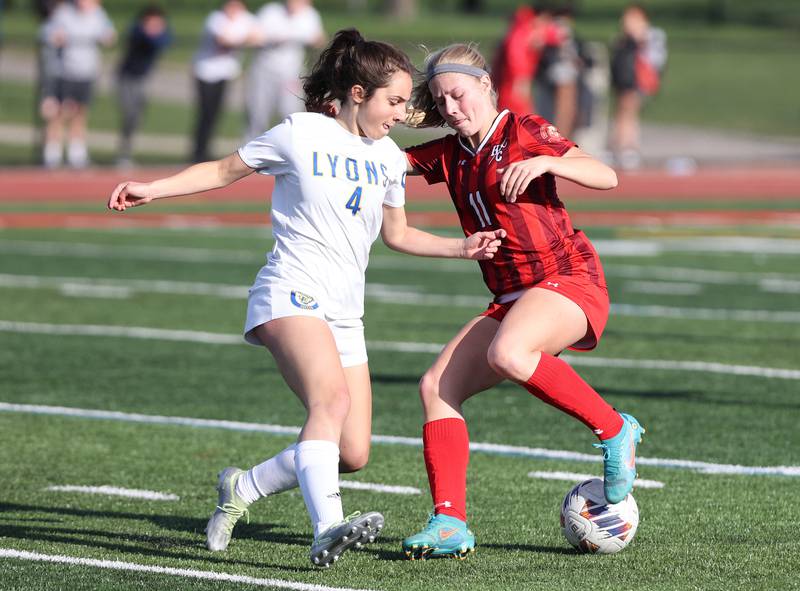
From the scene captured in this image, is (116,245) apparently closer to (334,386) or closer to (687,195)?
(687,195)

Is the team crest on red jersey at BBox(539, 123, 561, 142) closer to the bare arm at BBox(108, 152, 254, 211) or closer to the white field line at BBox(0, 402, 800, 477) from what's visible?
the bare arm at BBox(108, 152, 254, 211)

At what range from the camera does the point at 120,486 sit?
7121 mm

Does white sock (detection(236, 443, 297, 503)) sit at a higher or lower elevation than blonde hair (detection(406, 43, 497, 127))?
lower

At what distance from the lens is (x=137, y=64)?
23609mm

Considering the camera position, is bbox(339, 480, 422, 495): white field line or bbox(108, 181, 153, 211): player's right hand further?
bbox(339, 480, 422, 495): white field line

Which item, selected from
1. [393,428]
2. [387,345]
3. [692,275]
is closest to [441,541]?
[393,428]

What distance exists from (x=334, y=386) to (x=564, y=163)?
45.6 inches

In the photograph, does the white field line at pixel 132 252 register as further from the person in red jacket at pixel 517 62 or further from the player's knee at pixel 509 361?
→ the player's knee at pixel 509 361

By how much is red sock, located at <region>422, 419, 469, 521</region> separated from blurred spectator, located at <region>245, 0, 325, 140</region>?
56.4 feet

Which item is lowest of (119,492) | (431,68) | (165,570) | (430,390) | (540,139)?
(119,492)

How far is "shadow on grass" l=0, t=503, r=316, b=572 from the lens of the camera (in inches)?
229

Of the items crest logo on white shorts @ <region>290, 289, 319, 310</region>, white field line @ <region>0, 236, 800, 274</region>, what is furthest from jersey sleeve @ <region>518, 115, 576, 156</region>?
white field line @ <region>0, 236, 800, 274</region>

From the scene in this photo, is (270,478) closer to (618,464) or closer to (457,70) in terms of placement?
(618,464)

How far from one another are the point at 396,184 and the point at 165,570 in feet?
5.23
